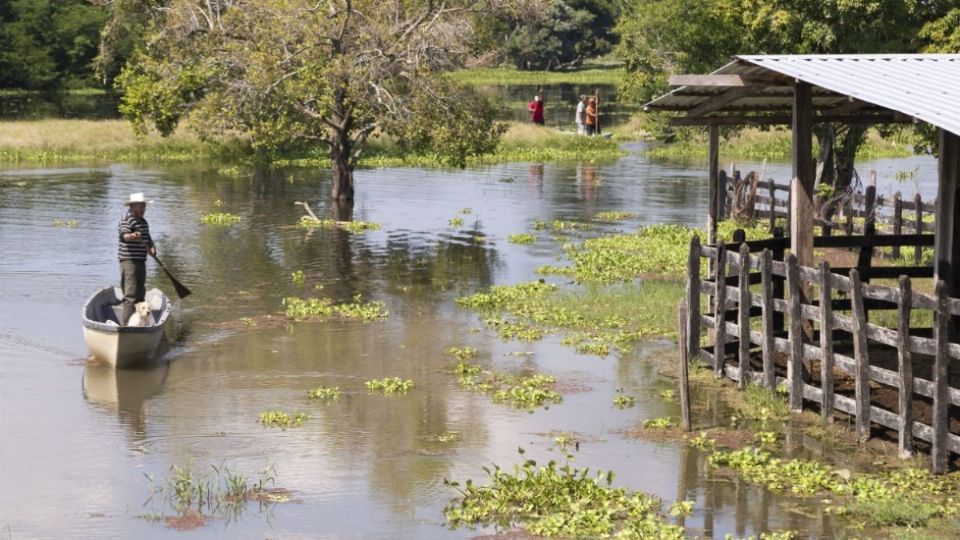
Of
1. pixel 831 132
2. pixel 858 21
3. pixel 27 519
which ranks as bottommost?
pixel 27 519

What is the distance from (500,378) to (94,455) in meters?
5.67

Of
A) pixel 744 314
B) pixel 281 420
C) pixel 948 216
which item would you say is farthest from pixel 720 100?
pixel 281 420

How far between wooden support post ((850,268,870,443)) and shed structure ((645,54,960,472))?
0.01m

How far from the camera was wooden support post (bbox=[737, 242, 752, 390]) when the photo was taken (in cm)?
1703

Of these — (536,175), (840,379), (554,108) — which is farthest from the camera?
(554,108)

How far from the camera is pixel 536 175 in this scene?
157 ft

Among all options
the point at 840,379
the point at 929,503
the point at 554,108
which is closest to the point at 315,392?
the point at 840,379

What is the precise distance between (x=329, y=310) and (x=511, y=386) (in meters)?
5.88

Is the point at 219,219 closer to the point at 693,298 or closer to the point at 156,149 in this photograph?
the point at 156,149

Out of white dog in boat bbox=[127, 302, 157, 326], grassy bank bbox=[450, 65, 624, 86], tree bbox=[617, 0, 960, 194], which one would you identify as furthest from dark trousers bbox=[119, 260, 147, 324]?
grassy bank bbox=[450, 65, 624, 86]

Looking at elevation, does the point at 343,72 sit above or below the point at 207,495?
above

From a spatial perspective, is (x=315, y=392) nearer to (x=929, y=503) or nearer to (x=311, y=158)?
(x=929, y=503)

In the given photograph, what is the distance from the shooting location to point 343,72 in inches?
1340

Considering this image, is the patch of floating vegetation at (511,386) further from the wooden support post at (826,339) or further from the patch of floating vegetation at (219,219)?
the patch of floating vegetation at (219,219)
